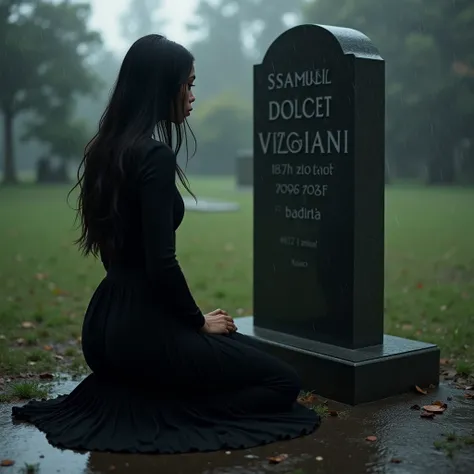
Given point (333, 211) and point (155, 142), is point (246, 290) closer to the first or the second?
point (333, 211)

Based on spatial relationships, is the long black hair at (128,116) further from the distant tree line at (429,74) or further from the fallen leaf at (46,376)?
the distant tree line at (429,74)

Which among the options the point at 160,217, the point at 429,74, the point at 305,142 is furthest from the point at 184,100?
the point at 429,74

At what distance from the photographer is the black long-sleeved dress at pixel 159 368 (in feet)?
13.2

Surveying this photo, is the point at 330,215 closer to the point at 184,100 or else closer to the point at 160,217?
the point at 184,100

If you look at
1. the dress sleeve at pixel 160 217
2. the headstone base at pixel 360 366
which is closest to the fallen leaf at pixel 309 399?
the headstone base at pixel 360 366

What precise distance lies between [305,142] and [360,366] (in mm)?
1541

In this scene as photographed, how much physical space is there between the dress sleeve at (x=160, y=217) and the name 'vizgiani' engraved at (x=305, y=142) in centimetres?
154

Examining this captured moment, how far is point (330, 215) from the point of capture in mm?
5395

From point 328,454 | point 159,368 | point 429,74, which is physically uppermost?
point 429,74

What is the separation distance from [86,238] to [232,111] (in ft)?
151

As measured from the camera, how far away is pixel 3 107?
3594cm

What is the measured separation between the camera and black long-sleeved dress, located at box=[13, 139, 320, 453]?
403 cm

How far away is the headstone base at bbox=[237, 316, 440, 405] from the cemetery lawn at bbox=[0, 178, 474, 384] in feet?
1.95

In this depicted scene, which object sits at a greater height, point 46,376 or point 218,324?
point 218,324
